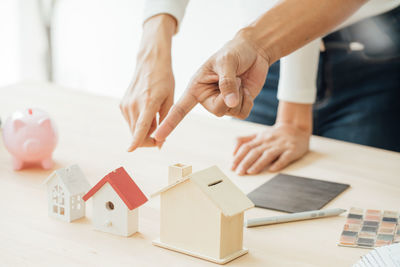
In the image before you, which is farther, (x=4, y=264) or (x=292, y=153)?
(x=292, y=153)

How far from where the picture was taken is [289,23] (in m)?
1.04

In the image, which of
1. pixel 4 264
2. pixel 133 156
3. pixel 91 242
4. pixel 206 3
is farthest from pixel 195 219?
pixel 206 3

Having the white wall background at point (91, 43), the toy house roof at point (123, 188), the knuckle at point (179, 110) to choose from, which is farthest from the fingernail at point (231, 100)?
the white wall background at point (91, 43)

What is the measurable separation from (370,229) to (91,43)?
2505 mm

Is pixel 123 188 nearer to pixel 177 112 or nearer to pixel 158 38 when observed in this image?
pixel 177 112

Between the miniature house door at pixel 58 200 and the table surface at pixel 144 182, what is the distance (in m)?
0.02

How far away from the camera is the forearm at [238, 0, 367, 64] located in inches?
40.7

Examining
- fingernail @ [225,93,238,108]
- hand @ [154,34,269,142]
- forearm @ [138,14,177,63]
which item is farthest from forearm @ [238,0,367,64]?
forearm @ [138,14,177,63]

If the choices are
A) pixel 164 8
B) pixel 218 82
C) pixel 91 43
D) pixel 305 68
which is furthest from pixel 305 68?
pixel 91 43

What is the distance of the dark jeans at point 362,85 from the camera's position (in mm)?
1514

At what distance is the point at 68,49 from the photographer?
3.32 metres

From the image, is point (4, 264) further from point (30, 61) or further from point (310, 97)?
point (30, 61)

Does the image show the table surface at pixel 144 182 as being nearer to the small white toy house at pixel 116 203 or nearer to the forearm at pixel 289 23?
the small white toy house at pixel 116 203

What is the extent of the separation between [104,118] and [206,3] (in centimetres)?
124
